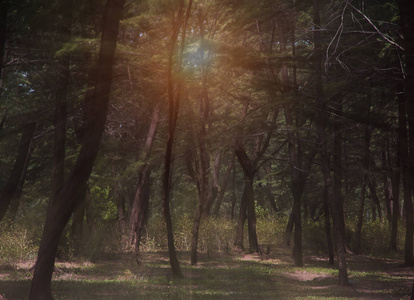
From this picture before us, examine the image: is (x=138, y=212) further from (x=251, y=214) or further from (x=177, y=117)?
(x=251, y=214)

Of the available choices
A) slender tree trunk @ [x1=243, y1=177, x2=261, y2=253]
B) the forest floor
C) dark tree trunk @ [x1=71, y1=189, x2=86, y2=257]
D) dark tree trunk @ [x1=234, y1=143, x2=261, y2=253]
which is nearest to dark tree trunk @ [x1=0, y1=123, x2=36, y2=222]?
the forest floor

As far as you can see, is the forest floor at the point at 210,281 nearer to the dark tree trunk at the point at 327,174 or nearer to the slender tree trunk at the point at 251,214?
the dark tree trunk at the point at 327,174

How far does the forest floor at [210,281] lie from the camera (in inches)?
476

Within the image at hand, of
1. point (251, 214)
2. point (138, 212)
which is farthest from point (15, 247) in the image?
point (251, 214)

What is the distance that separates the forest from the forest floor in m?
0.08

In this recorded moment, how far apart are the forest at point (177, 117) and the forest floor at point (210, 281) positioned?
82mm

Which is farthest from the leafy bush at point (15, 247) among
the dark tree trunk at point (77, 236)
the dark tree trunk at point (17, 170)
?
the dark tree trunk at point (77, 236)

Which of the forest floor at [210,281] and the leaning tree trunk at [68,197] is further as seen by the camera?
the forest floor at [210,281]

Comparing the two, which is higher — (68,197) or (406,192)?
(406,192)

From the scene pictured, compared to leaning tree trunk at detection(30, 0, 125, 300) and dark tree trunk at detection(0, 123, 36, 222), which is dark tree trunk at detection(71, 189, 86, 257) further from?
leaning tree trunk at detection(30, 0, 125, 300)

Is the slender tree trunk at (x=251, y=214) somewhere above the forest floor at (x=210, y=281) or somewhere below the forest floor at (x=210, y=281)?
above

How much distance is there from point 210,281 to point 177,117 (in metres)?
7.24

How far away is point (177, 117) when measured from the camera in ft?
64.7

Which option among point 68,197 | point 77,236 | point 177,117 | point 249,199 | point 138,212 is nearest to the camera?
point 68,197
